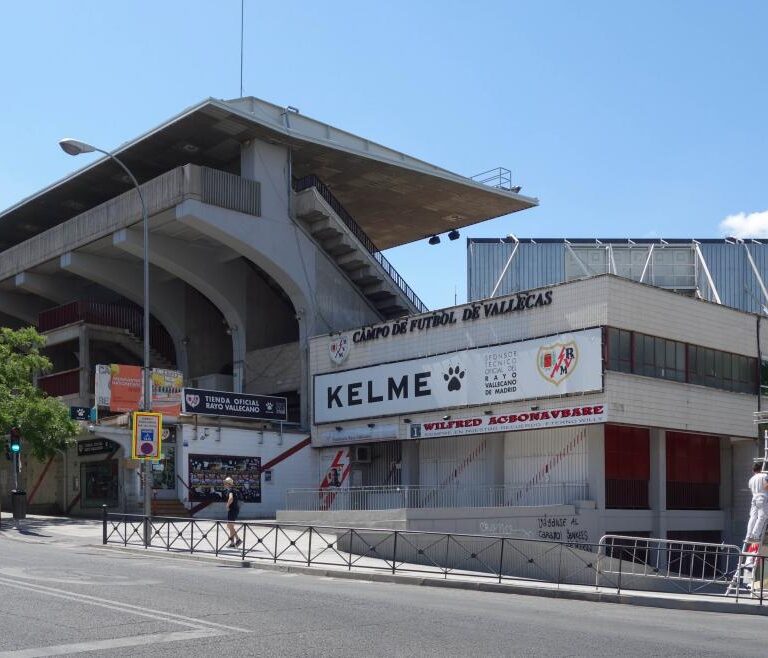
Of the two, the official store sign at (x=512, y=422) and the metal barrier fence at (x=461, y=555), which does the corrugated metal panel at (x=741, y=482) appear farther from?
the metal barrier fence at (x=461, y=555)

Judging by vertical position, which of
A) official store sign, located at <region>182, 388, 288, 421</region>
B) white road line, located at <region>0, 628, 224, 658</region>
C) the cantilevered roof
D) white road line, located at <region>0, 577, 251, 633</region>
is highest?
the cantilevered roof

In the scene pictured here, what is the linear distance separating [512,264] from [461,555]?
34.3 meters

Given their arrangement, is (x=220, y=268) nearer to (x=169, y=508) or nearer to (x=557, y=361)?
(x=169, y=508)

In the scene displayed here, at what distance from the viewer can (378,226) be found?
53781mm

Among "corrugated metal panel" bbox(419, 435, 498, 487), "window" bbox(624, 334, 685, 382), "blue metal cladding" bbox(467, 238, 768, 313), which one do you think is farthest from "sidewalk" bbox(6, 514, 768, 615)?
"blue metal cladding" bbox(467, 238, 768, 313)

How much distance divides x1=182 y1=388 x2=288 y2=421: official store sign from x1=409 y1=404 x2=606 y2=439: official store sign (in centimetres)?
713

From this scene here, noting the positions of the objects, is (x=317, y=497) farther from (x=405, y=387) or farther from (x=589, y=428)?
(x=589, y=428)

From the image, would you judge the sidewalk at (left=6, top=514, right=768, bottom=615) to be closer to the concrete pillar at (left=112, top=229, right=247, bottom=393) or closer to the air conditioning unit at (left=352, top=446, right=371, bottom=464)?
the air conditioning unit at (left=352, top=446, right=371, bottom=464)

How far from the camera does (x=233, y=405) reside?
3972cm

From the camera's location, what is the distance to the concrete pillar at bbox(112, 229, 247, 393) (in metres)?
42.2

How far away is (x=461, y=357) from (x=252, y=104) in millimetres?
14176

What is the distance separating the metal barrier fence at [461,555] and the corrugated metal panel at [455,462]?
9.92 metres

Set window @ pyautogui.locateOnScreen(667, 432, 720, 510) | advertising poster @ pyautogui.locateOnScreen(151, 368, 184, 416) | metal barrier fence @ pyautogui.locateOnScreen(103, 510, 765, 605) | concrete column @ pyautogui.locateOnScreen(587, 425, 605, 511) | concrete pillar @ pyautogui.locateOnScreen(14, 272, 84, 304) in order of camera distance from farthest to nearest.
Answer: concrete pillar @ pyautogui.locateOnScreen(14, 272, 84, 304), advertising poster @ pyautogui.locateOnScreen(151, 368, 184, 416), window @ pyautogui.locateOnScreen(667, 432, 720, 510), concrete column @ pyautogui.locateOnScreen(587, 425, 605, 511), metal barrier fence @ pyautogui.locateOnScreen(103, 510, 765, 605)

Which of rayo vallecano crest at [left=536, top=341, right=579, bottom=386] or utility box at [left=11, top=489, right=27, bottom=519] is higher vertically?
rayo vallecano crest at [left=536, top=341, right=579, bottom=386]
